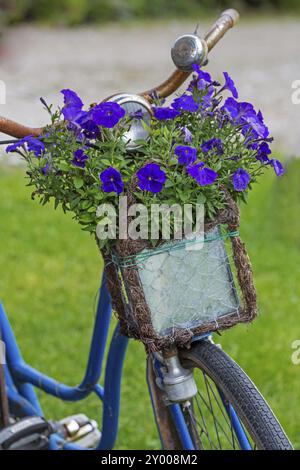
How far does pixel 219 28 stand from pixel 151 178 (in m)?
0.63

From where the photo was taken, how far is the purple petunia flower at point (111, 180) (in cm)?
166

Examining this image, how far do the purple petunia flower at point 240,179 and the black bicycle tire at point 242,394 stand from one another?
0.38m

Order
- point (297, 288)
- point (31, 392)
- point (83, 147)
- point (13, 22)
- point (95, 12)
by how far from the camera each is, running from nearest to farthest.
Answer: point (83, 147), point (31, 392), point (297, 288), point (13, 22), point (95, 12)

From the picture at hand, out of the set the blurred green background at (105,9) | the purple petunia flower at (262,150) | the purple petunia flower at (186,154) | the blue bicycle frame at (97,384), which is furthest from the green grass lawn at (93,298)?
the blurred green background at (105,9)

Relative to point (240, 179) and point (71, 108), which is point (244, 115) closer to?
point (240, 179)

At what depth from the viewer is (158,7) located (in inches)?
479

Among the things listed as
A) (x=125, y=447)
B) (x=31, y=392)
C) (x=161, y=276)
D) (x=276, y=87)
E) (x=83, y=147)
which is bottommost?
(x=125, y=447)

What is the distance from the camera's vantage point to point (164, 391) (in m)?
2.04

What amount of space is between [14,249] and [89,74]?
420 cm

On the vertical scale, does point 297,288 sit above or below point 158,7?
below

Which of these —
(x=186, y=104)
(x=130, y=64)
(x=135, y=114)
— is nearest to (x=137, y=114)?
(x=135, y=114)

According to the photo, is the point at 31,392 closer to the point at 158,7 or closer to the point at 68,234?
the point at 68,234

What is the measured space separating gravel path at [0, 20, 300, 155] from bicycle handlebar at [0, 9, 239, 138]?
3806mm
